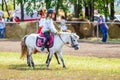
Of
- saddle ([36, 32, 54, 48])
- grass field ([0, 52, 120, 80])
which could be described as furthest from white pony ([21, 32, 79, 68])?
grass field ([0, 52, 120, 80])

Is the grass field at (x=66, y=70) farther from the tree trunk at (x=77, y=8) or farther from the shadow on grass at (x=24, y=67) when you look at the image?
the tree trunk at (x=77, y=8)

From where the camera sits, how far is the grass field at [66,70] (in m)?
14.6

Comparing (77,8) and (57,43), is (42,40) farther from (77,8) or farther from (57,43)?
(77,8)

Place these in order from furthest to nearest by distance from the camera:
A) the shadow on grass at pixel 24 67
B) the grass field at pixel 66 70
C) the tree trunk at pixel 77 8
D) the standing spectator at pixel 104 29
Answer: the tree trunk at pixel 77 8, the standing spectator at pixel 104 29, the shadow on grass at pixel 24 67, the grass field at pixel 66 70

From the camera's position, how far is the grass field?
14578 mm

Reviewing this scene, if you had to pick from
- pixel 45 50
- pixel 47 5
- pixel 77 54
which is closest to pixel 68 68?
pixel 45 50

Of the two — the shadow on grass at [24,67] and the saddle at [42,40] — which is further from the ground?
the saddle at [42,40]

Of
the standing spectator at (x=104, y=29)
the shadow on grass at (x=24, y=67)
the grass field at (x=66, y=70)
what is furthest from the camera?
the standing spectator at (x=104, y=29)

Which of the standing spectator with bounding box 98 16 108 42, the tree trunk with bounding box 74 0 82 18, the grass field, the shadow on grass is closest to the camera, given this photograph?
the grass field

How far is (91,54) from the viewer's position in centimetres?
2303

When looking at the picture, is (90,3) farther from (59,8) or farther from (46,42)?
(46,42)

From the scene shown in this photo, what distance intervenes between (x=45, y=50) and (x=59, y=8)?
21637 mm

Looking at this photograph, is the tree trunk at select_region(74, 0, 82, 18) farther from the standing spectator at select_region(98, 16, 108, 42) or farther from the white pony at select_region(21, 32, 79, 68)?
the white pony at select_region(21, 32, 79, 68)

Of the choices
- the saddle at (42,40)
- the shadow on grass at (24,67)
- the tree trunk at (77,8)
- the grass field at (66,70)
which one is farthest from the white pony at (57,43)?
the tree trunk at (77,8)
